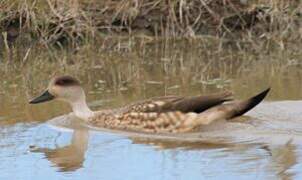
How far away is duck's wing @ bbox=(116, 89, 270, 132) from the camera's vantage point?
786 cm

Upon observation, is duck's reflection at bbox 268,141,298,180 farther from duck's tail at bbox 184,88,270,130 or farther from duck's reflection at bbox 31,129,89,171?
duck's reflection at bbox 31,129,89,171

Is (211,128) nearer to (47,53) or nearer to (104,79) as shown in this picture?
(104,79)

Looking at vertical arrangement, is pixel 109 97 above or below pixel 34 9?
below

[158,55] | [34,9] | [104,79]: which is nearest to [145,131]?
[104,79]

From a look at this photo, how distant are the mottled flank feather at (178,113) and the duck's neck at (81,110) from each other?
386 mm

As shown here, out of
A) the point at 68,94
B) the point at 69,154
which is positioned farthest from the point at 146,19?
the point at 69,154

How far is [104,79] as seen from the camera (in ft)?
33.1

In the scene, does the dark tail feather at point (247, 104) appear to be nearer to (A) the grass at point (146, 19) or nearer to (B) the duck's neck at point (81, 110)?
(B) the duck's neck at point (81, 110)

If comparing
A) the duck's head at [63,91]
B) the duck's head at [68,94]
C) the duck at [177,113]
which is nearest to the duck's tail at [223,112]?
the duck at [177,113]

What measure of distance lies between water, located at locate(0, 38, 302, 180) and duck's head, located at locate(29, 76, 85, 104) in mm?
162

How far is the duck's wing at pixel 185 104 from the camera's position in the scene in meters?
7.89

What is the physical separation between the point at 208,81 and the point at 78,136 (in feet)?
7.22

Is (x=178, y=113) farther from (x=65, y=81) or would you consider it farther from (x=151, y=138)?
(x=65, y=81)

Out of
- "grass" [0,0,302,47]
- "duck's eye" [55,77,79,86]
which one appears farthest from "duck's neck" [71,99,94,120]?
"grass" [0,0,302,47]
